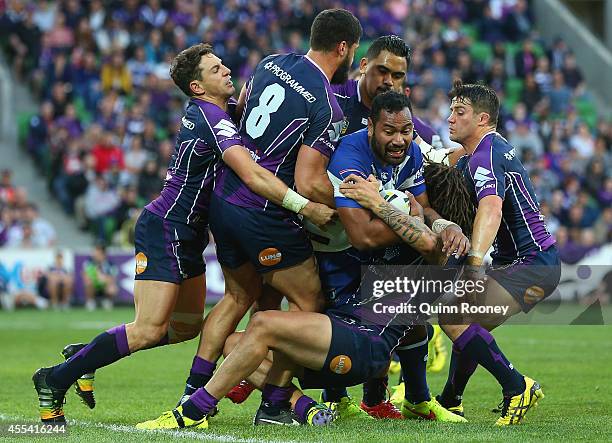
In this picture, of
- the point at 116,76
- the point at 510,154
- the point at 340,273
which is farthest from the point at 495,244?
the point at 116,76

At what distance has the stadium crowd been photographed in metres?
23.2

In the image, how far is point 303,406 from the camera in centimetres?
773

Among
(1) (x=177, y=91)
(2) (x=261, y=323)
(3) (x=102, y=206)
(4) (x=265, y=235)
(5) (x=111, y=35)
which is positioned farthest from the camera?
(5) (x=111, y=35)

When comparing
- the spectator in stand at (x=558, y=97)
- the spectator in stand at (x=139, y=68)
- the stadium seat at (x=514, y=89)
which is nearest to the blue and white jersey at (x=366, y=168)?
the spectator in stand at (x=139, y=68)

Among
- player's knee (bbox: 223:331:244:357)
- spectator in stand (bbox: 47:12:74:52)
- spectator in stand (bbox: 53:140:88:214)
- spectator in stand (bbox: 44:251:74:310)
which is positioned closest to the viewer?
player's knee (bbox: 223:331:244:357)

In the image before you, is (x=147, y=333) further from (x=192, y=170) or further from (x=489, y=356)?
(x=489, y=356)

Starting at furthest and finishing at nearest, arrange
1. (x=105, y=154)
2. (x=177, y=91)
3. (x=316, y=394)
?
(x=177, y=91) < (x=105, y=154) < (x=316, y=394)

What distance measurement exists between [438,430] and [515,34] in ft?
77.1

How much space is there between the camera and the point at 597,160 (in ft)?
82.7

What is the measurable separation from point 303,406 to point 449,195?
1694mm

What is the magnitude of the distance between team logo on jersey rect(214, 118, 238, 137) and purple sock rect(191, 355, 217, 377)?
1553 mm

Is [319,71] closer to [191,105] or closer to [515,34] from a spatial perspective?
[191,105]

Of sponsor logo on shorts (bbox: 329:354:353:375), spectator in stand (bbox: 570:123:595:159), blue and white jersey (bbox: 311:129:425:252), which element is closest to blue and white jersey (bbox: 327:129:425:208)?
blue and white jersey (bbox: 311:129:425:252)

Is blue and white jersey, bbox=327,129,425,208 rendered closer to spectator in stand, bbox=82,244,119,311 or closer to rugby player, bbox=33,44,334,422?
rugby player, bbox=33,44,334,422
